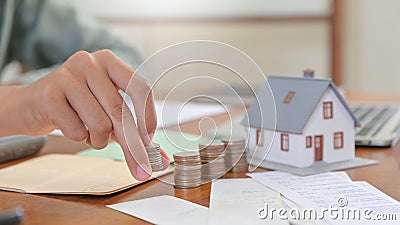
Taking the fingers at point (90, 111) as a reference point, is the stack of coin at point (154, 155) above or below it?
below

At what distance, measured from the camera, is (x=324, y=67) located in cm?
255

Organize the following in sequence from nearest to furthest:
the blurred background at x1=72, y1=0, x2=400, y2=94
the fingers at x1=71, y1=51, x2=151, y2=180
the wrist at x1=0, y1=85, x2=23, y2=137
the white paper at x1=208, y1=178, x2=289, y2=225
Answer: the white paper at x1=208, y1=178, x2=289, y2=225 < the fingers at x1=71, y1=51, x2=151, y2=180 < the wrist at x1=0, y1=85, x2=23, y2=137 < the blurred background at x1=72, y1=0, x2=400, y2=94

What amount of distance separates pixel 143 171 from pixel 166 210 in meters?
0.10

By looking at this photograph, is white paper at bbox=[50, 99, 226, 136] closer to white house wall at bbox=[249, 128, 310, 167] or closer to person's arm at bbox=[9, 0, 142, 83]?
white house wall at bbox=[249, 128, 310, 167]

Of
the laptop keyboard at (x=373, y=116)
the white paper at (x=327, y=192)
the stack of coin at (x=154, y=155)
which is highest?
the stack of coin at (x=154, y=155)

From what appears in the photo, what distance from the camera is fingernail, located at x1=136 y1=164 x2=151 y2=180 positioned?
27.7 inches

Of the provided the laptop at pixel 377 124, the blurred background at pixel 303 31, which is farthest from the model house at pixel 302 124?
the blurred background at pixel 303 31

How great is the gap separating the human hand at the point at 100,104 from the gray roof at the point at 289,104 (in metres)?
0.17

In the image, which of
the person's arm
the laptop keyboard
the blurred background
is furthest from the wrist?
the blurred background

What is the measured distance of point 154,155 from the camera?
0.71m

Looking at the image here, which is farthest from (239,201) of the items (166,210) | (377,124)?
(377,124)

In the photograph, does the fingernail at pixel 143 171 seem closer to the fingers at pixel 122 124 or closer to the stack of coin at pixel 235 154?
the fingers at pixel 122 124

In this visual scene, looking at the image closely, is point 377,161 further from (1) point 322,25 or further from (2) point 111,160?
(1) point 322,25

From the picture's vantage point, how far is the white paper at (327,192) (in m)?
0.62
